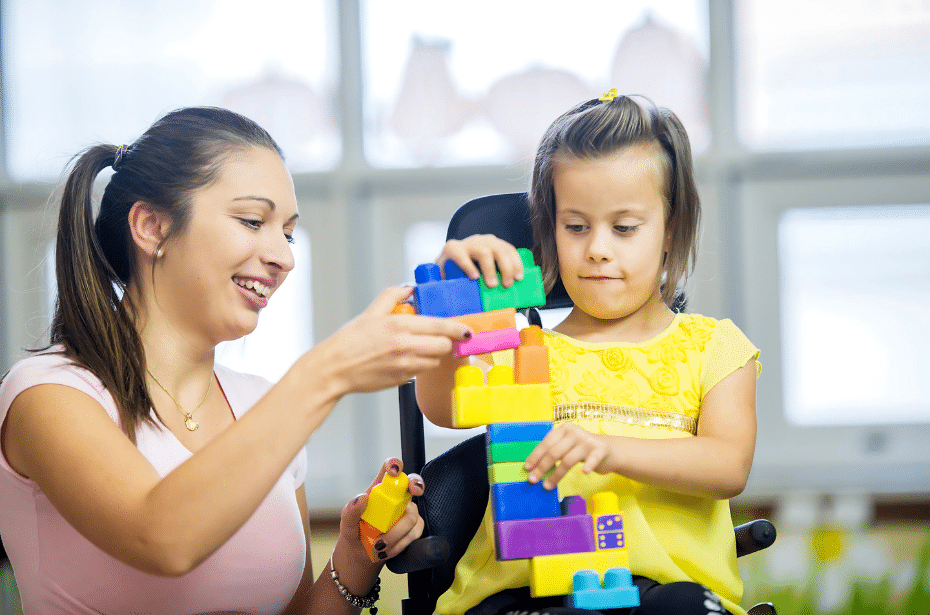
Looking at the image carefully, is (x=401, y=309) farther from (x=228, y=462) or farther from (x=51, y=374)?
(x=51, y=374)

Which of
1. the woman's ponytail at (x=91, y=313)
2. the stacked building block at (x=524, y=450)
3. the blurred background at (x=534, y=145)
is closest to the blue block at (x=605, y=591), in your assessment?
the stacked building block at (x=524, y=450)

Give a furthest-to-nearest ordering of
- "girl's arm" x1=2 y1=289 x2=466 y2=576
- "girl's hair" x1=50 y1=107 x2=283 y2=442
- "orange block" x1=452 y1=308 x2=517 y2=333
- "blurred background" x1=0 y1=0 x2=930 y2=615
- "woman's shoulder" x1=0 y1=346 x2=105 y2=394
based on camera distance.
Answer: "blurred background" x1=0 y1=0 x2=930 y2=615
"girl's hair" x1=50 y1=107 x2=283 y2=442
"woman's shoulder" x1=0 y1=346 x2=105 y2=394
"orange block" x1=452 y1=308 x2=517 y2=333
"girl's arm" x1=2 y1=289 x2=466 y2=576

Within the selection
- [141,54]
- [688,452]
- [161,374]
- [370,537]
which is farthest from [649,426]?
[141,54]

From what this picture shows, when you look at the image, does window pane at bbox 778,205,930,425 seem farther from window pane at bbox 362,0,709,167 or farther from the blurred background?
window pane at bbox 362,0,709,167

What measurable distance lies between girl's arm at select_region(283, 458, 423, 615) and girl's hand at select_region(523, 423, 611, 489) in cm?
27

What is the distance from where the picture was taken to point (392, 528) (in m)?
1.29

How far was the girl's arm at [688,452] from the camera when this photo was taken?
107cm

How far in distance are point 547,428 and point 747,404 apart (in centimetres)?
44

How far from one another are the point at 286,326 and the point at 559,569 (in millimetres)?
A: 1856

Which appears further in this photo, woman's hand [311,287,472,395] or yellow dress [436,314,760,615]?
yellow dress [436,314,760,615]

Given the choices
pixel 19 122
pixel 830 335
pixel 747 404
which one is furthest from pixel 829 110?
pixel 19 122

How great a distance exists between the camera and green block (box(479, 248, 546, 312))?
1112 mm

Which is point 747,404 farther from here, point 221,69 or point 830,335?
point 221,69

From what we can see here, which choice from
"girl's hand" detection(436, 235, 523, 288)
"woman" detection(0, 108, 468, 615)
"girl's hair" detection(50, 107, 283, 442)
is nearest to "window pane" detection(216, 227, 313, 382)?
"woman" detection(0, 108, 468, 615)
